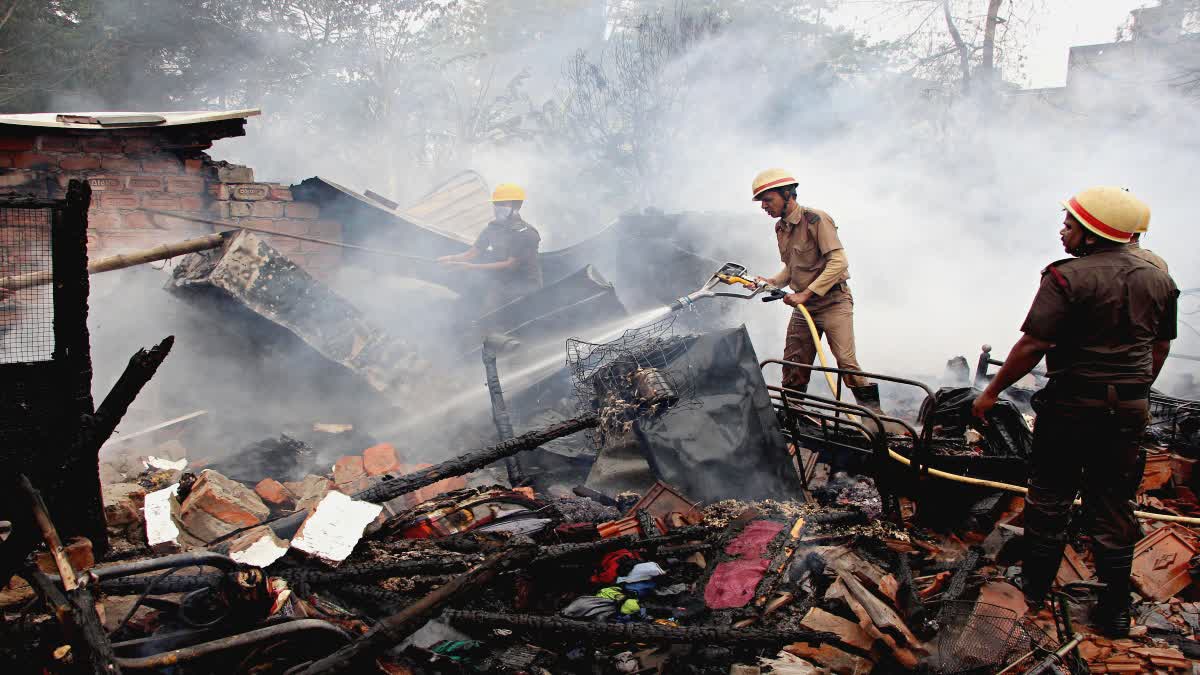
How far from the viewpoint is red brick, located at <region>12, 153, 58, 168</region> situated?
7191 mm

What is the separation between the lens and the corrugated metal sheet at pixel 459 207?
12305mm

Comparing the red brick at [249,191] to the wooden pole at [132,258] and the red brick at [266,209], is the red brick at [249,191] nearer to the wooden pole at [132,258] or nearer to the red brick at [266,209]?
the red brick at [266,209]

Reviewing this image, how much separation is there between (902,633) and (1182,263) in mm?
15057

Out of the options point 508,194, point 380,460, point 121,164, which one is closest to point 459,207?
point 508,194

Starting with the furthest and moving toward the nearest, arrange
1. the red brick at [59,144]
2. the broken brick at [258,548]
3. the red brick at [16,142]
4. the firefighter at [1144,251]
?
1. the red brick at [59,144]
2. the red brick at [16,142]
3. the broken brick at [258,548]
4. the firefighter at [1144,251]

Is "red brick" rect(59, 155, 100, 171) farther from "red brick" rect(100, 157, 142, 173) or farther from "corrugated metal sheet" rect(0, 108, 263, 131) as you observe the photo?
"corrugated metal sheet" rect(0, 108, 263, 131)

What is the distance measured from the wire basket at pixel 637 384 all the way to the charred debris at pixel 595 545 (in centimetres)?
2

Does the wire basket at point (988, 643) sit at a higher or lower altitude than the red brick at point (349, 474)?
higher

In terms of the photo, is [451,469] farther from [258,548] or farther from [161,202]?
[161,202]

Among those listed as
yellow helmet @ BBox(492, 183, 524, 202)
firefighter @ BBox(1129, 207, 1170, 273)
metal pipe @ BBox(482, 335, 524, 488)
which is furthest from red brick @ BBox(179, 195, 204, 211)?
firefighter @ BBox(1129, 207, 1170, 273)

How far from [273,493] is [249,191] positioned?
14.7 feet

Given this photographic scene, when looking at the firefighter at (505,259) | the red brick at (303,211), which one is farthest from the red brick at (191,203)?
the firefighter at (505,259)

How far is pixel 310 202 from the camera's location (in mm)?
8719

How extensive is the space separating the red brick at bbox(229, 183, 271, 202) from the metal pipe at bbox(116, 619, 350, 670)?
7000 millimetres
